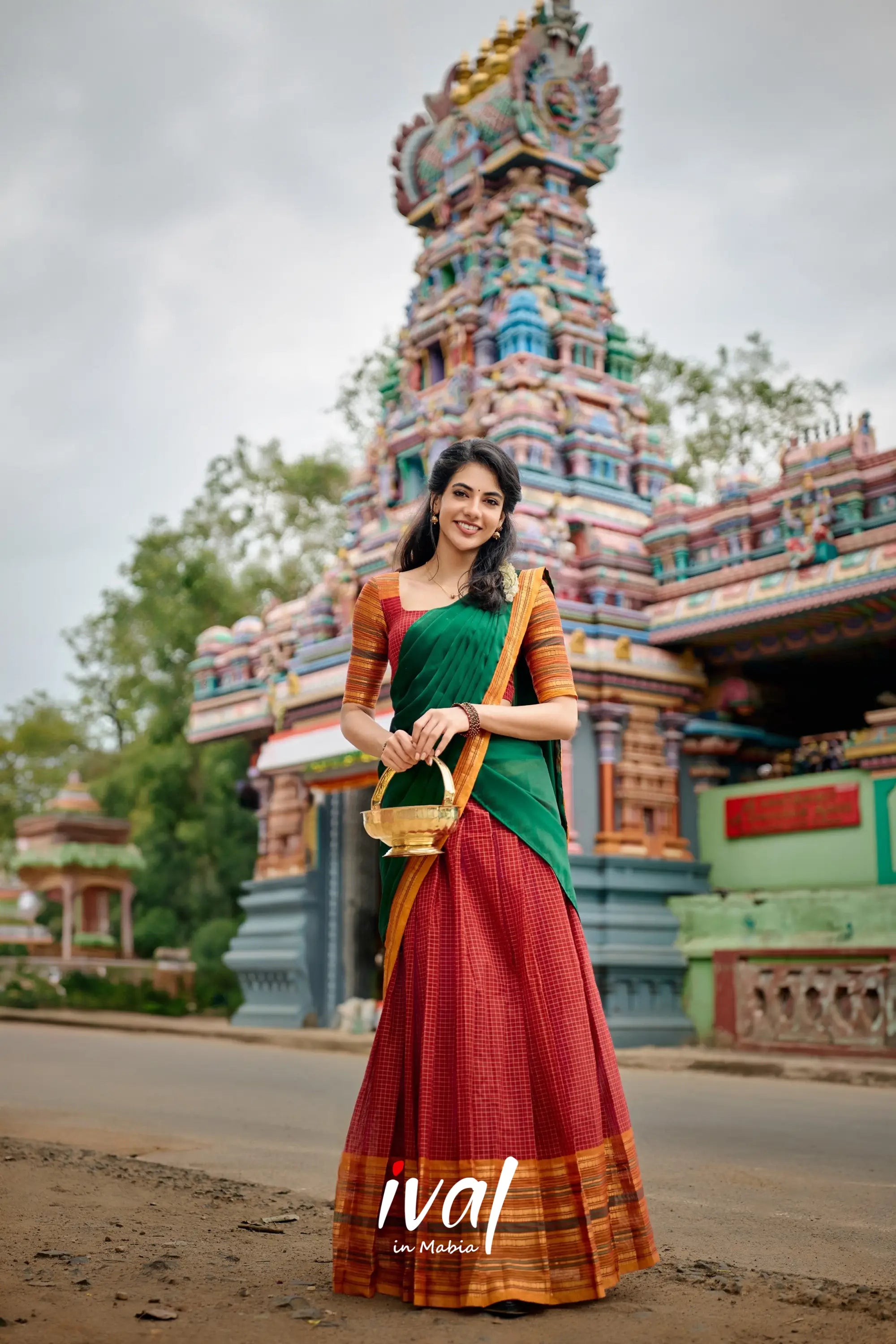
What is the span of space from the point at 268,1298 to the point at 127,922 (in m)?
19.7

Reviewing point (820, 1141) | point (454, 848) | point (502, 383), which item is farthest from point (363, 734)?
point (502, 383)

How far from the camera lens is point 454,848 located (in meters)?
2.80

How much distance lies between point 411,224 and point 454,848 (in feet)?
A: 43.8

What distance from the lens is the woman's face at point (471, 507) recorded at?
3047 mm

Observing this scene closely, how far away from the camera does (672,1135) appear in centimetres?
554

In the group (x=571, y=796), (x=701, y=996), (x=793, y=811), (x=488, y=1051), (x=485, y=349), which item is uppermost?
(x=485, y=349)

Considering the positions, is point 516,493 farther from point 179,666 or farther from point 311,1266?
point 179,666

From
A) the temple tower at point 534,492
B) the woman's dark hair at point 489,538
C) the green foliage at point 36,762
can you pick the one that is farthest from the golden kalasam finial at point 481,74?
the green foliage at point 36,762

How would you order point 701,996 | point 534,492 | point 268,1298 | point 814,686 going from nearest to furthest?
point 268,1298 < point 701,996 < point 534,492 < point 814,686

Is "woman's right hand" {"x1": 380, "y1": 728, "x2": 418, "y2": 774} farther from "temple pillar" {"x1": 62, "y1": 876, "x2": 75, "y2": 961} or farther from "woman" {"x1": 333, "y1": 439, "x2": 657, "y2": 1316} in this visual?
"temple pillar" {"x1": 62, "y1": 876, "x2": 75, "y2": 961}

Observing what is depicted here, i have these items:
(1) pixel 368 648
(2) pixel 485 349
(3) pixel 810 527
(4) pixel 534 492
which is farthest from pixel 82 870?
(1) pixel 368 648

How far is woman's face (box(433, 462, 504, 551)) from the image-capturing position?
10.00 feet

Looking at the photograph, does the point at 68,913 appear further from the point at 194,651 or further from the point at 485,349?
the point at 485,349

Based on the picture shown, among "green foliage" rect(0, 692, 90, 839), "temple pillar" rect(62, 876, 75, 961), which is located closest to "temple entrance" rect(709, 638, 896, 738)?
"temple pillar" rect(62, 876, 75, 961)
